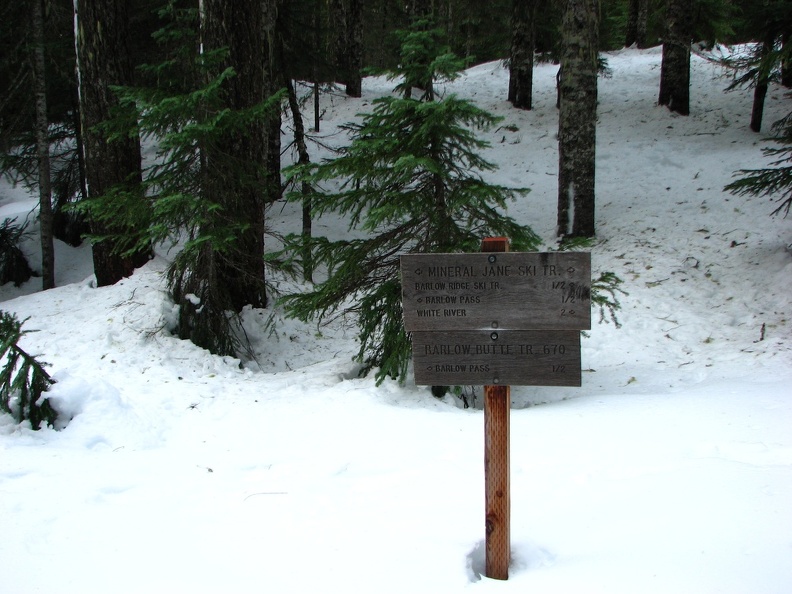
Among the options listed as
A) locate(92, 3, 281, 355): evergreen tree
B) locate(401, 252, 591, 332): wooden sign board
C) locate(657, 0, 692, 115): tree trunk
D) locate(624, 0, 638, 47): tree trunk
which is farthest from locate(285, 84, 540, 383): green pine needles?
locate(624, 0, 638, 47): tree trunk

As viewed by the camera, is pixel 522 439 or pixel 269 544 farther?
pixel 522 439

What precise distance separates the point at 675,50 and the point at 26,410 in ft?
53.2

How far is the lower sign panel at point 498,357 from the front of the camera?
3035mm

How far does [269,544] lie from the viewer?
3.61 metres

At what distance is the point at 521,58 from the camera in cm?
1722

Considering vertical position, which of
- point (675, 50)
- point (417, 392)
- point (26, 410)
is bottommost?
point (417, 392)

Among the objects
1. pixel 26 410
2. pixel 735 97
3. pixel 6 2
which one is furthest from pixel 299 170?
pixel 735 97

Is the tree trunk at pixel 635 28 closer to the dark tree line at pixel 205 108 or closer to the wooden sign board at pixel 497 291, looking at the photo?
the dark tree line at pixel 205 108

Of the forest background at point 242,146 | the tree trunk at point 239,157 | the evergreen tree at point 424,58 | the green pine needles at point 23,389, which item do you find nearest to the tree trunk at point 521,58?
the forest background at point 242,146

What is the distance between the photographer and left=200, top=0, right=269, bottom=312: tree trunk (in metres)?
7.50

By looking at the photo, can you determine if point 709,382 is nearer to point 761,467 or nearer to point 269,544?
point 761,467

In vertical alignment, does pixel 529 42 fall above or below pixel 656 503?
above

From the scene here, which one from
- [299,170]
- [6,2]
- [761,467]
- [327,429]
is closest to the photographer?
[761,467]

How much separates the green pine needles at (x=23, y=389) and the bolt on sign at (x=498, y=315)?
11.7ft
